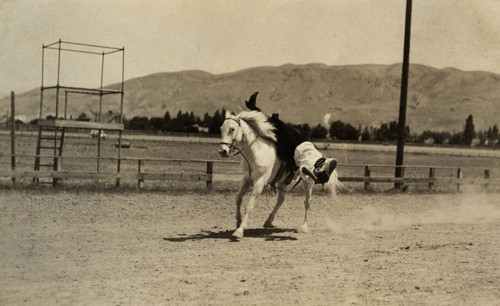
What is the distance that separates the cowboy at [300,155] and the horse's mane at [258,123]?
199 millimetres

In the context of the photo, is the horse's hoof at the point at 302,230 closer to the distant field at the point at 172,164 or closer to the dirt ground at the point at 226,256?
the dirt ground at the point at 226,256

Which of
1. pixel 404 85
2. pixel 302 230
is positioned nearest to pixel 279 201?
pixel 302 230

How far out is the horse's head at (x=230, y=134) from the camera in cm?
870

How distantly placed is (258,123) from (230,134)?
819 mm

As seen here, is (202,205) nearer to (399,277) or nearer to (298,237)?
(298,237)

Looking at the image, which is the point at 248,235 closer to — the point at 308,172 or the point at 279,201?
the point at 279,201

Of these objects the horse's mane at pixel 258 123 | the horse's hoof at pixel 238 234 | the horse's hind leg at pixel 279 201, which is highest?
the horse's mane at pixel 258 123

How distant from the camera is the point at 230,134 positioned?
8883 millimetres

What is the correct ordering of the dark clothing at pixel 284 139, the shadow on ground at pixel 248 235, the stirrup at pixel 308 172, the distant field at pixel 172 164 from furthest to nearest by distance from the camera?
the distant field at pixel 172 164, the dark clothing at pixel 284 139, the stirrup at pixel 308 172, the shadow on ground at pixel 248 235

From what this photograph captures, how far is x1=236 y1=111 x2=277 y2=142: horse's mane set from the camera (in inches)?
373

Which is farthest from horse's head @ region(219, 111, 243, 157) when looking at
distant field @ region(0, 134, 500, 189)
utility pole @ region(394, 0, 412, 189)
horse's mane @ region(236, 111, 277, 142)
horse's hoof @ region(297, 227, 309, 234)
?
utility pole @ region(394, 0, 412, 189)

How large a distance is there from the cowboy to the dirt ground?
1.19 metres

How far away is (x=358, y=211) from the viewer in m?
14.6

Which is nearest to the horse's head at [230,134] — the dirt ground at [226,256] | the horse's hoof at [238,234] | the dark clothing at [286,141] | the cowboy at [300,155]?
the cowboy at [300,155]
